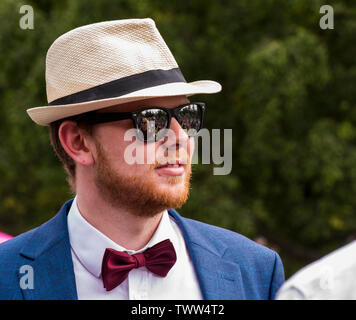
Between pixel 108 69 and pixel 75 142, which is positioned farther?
pixel 75 142

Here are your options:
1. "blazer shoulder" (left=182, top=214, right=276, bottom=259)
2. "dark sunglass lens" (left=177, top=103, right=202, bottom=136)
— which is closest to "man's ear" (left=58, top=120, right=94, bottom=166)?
"dark sunglass lens" (left=177, top=103, right=202, bottom=136)

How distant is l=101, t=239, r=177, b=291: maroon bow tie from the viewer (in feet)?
7.43

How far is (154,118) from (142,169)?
→ 0.20 metres

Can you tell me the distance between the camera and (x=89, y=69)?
2395mm

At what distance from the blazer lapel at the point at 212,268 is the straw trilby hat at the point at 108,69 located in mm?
601

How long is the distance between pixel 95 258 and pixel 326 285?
1.37 meters

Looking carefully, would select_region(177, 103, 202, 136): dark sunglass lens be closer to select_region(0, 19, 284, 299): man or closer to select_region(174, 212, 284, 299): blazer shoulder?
select_region(0, 19, 284, 299): man

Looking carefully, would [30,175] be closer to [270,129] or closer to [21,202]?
[21,202]

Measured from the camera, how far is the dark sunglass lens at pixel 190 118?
2395 mm

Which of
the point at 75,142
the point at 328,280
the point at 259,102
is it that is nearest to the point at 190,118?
the point at 75,142

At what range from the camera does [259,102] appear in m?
7.86
